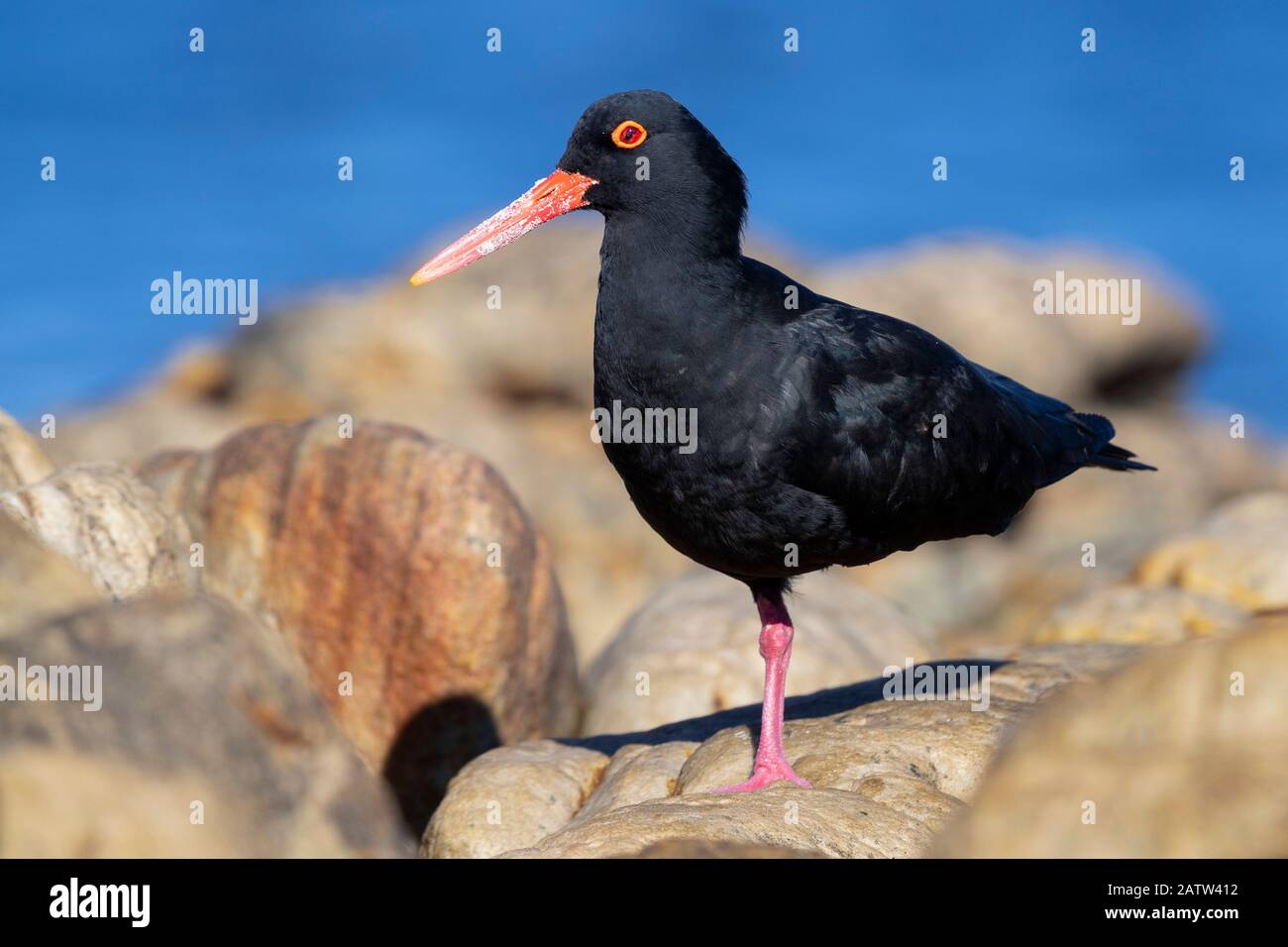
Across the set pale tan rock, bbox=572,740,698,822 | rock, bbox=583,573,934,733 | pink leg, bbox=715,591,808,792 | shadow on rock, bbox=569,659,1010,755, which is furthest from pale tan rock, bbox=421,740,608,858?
rock, bbox=583,573,934,733

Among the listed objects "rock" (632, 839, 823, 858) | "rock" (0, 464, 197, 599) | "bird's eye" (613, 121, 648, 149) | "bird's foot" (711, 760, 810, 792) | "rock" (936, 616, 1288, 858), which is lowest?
"bird's foot" (711, 760, 810, 792)

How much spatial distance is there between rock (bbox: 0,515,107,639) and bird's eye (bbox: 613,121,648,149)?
3.61 metres

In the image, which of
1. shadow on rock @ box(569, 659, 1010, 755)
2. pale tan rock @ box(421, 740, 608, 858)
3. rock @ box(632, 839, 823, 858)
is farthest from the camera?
shadow on rock @ box(569, 659, 1010, 755)

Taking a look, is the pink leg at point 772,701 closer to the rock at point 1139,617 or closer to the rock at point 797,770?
the rock at point 797,770

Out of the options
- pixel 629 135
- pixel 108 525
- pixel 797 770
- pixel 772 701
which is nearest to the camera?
pixel 629 135

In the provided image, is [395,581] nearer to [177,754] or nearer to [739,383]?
[739,383]

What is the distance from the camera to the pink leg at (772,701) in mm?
7438

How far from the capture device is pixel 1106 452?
31.3ft

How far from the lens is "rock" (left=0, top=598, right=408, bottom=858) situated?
408 centimetres

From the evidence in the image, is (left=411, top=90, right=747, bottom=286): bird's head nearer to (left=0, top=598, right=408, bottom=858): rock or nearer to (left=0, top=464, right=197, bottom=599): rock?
(left=0, top=464, right=197, bottom=599): rock

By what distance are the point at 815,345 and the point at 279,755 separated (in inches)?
153

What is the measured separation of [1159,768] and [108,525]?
6.10 meters

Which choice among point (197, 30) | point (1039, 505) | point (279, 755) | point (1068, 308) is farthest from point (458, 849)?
point (1068, 308)

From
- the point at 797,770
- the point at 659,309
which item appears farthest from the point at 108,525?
the point at 797,770
